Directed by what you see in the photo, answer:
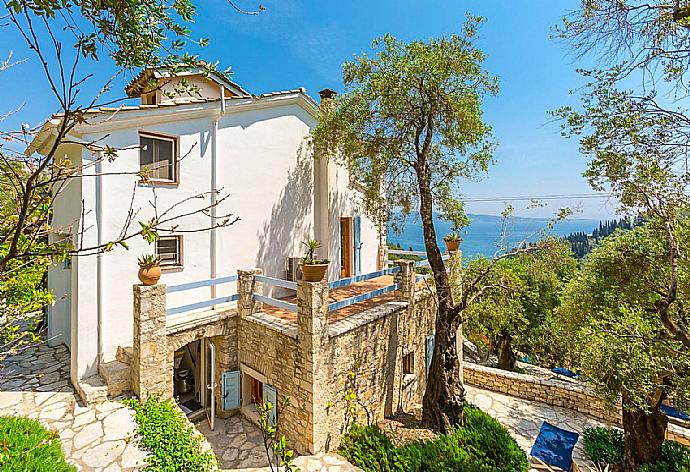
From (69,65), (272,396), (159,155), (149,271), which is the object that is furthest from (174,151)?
(69,65)

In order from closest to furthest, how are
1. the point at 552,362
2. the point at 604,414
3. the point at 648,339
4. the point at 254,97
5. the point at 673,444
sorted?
the point at 648,339, the point at 673,444, the point at 254,97, the point at 604,414, the point at 552,362

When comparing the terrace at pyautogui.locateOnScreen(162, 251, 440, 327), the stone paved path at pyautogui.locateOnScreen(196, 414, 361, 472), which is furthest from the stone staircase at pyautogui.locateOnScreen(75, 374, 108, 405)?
the stone paved path at pyautogui.locateOnScreen(196, 414, 361, 472)

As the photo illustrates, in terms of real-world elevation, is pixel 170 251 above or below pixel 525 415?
above

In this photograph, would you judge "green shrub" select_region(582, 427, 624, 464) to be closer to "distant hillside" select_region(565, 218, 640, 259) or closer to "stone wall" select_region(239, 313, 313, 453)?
"distant hillside" select_region(565, 218, 640, 259)

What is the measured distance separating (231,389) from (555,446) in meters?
9.42

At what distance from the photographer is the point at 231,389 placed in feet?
28.0

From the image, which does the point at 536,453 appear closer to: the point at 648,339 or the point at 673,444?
the point at 673,444

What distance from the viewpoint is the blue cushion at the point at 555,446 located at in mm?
8508

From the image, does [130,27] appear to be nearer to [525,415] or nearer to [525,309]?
[525,415]

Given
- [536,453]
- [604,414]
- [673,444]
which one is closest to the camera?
[673,444]

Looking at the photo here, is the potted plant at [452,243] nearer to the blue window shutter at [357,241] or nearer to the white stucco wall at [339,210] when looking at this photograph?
the white stucco wall at [339,210]

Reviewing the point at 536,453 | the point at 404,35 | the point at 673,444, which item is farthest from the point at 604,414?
the point at 404,35

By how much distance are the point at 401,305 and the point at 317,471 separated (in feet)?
15.0

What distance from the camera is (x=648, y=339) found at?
6555 mm
